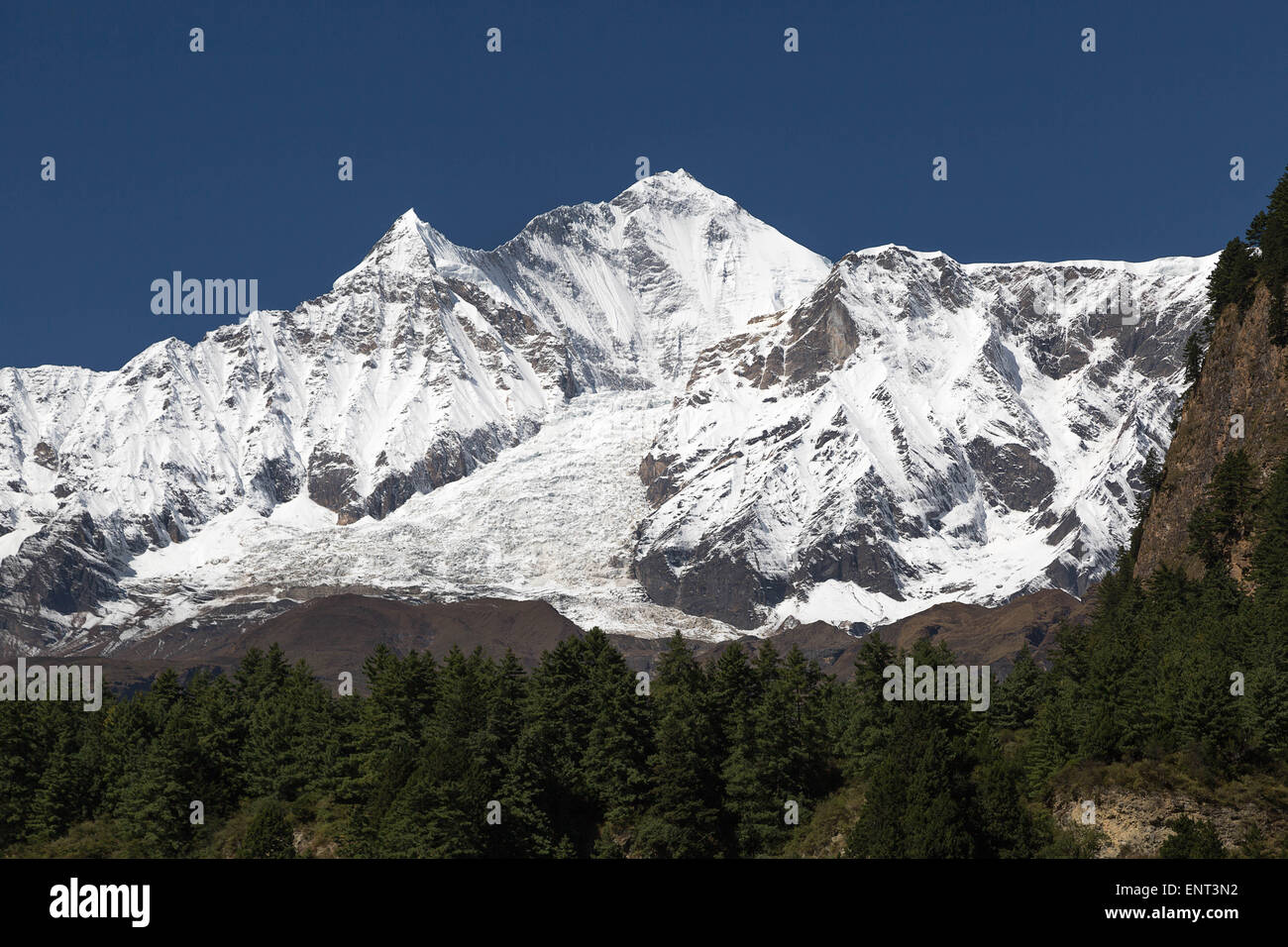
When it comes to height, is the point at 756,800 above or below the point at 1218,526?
below

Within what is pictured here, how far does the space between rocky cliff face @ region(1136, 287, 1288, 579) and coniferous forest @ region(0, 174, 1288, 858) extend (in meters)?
4.00

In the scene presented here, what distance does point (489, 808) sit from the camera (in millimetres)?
100750

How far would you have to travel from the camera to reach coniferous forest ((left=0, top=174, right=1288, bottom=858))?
96062mm

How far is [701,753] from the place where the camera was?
11156cm

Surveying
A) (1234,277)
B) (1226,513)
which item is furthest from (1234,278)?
(1226,513)

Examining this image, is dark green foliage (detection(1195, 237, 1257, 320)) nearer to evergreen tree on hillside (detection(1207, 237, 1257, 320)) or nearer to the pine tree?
evergreen tree on hillside (detection(1207, 237, 1257, 320))

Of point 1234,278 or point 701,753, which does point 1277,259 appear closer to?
point 1234,278

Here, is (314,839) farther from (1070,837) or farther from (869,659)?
(1070,837)

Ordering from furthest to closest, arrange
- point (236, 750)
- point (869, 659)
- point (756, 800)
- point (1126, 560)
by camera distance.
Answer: point (1126, 560)
point (236, 750)
point (869, 659)
point (756, 800)

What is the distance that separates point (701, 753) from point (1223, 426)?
65.1 m
